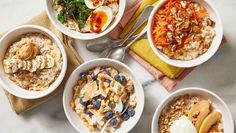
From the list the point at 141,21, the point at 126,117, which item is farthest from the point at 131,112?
the point at 141,21

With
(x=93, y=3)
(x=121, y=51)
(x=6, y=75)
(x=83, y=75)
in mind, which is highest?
(x=93, y=3)

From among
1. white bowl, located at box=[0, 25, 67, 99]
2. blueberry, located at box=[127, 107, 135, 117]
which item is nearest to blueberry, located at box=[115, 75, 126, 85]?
blueberry, located at box=[127, 107, 135, 117]

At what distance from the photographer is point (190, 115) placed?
6.08ft

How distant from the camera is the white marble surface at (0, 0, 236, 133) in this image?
6.41 feet

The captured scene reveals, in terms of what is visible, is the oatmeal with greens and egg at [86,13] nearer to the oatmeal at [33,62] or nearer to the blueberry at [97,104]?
the oatmeal at [33,62]

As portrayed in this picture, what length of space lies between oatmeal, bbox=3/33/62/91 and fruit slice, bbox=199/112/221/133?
605 mm

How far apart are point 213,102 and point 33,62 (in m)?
0.73

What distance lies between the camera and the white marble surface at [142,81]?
195 cm

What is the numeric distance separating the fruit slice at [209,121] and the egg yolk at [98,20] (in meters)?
0.55

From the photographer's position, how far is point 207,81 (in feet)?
6.44

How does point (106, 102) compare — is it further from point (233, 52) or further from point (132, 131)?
point (233, 52)

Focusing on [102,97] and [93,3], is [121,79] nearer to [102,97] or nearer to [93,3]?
[102,97]

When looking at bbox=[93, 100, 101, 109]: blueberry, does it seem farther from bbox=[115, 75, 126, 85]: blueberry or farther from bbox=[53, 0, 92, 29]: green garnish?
bbox=[53, 0, 92, 29]: green garnish

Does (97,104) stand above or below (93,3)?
below
